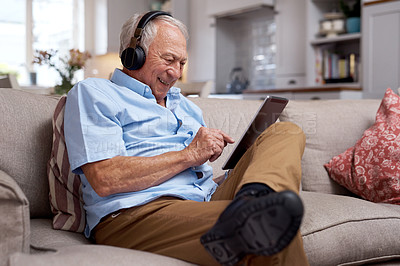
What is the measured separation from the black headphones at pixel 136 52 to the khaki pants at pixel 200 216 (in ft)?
1.54

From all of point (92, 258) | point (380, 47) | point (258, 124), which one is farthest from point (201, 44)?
point (92, 258)

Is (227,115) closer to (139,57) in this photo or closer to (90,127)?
(139,57)

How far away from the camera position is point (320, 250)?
4.07ft

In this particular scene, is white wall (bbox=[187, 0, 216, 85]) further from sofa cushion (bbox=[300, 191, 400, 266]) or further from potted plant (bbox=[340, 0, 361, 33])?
sofa cushion (bbox=[300, 191, 400, 266])

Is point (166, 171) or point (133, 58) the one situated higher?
point (133, 58)

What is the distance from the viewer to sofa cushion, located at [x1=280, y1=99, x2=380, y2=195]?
1.86 metres

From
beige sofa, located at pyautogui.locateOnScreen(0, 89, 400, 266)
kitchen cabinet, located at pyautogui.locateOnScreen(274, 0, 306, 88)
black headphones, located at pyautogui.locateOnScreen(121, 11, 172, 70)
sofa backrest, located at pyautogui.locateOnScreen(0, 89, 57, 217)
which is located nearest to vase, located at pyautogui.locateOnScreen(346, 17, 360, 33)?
kitchen cabinet, located at pyautogui.locateOnScreen(274, 0, 306, 88)

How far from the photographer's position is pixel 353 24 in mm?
4078

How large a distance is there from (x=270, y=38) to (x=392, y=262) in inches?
174

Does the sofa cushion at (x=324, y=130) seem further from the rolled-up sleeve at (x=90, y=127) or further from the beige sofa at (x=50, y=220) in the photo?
the rolled-up sleeve at (x=90, y=127)

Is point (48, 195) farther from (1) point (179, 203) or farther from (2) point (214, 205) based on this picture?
(2) point (214, 205)

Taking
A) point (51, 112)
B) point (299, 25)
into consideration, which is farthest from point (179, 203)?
point (299, 25)

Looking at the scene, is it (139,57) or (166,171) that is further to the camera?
(139,57)

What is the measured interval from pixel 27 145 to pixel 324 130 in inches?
49.9
